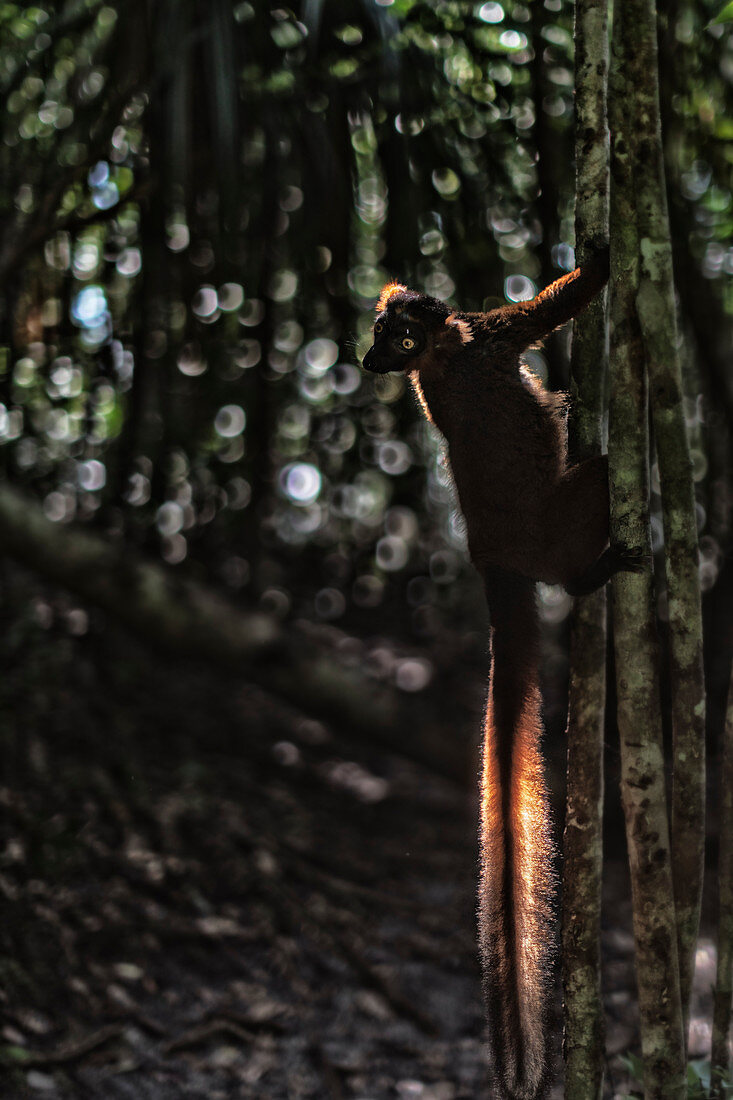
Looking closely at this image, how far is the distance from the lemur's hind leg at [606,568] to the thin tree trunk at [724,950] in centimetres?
43

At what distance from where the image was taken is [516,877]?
1.48 meters

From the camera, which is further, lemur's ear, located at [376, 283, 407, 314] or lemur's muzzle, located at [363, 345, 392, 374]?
lemur's ear, located at [376, 283, 407, 314]

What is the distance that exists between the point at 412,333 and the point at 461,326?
0.11 meters

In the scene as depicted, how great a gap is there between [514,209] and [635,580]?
2.01 m

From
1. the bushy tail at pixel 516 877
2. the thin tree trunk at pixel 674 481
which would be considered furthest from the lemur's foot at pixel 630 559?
the bushy tail at pixel 516 877

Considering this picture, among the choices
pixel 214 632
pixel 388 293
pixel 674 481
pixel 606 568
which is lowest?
pixel 214 632

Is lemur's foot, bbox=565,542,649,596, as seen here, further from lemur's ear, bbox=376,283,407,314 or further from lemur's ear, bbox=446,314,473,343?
lemur's ear, bbox=376,283,407,314

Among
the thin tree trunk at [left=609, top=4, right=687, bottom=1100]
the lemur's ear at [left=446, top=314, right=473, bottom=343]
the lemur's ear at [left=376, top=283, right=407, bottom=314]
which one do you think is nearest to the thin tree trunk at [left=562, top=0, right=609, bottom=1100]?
the thin tree trunk at [left=609, top=4, right=687, bottom=1100]

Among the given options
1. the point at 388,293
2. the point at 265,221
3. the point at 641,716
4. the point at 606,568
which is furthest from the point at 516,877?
the point at 265,221

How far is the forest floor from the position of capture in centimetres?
268

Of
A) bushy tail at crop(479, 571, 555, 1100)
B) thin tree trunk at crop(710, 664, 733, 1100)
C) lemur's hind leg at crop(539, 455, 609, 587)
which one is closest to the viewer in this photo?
bushy tail at crop(479, 571, 555, 1100)

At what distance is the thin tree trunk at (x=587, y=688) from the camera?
1512 mm

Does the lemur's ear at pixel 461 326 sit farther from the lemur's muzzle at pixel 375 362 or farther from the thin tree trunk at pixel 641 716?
the thin tree trunk at pixel 641 716

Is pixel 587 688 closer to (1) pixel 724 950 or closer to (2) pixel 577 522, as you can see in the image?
(2) pixel 577 522
